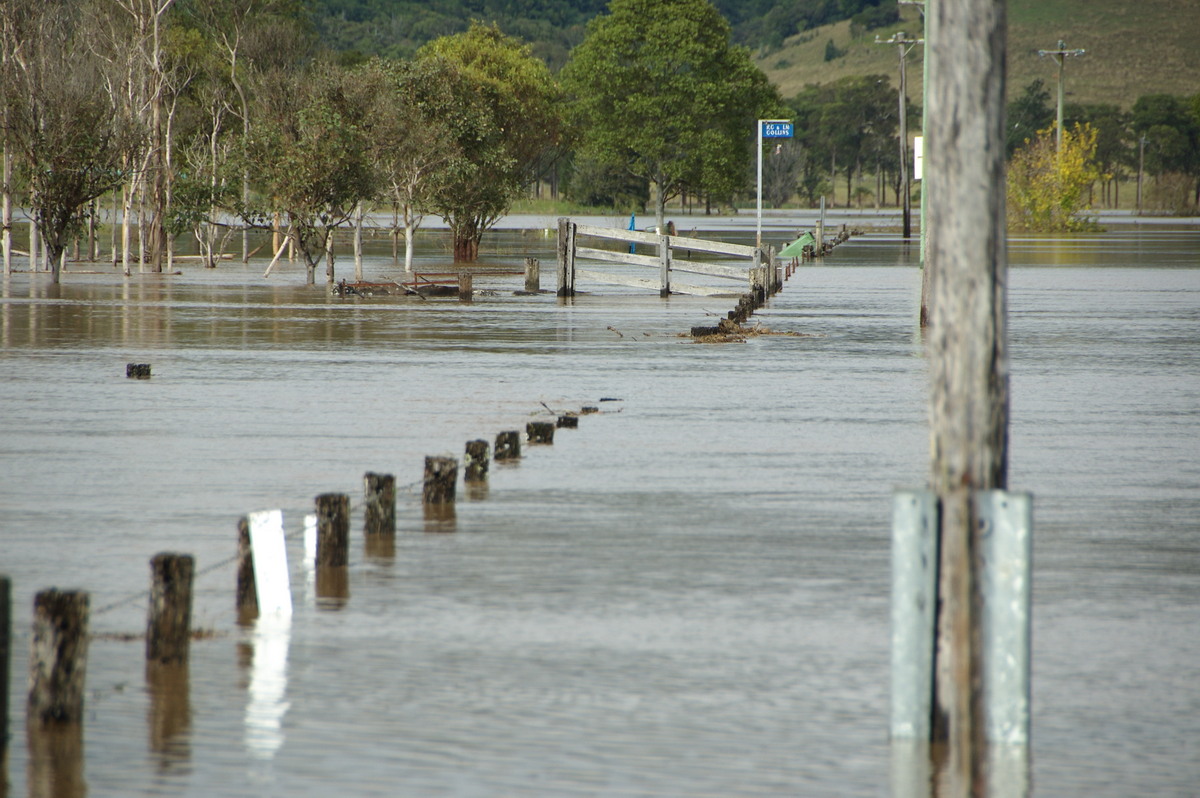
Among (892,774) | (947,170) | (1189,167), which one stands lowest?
(892,774)

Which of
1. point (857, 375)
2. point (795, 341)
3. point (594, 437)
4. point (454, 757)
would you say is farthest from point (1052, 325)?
point (454, 757)

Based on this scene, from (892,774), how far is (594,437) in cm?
806

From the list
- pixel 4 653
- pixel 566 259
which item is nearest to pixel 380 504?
pixel 4 653

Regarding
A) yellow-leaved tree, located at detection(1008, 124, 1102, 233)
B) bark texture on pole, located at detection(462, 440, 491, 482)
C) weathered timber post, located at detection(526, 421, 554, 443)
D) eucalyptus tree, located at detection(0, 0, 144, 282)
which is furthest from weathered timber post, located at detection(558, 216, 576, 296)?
yellow-leaved tree, located at detection(1008, 124, 1102, 233)

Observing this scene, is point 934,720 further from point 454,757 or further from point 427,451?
point 427,451

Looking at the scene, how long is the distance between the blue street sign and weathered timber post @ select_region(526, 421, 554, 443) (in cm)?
3402

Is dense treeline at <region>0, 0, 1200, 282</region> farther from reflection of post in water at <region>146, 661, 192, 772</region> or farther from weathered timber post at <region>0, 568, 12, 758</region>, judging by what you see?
weathered timber post at <region>0, 568, 12, 758</region>

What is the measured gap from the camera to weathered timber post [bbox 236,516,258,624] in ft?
24.3

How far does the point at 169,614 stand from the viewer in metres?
6.53

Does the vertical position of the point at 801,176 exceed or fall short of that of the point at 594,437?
it exceeds it

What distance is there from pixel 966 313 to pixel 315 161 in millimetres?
32846

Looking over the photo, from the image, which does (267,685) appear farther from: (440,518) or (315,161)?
(315,161)

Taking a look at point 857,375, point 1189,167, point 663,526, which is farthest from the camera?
point 1189,167

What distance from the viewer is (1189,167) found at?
166 m
